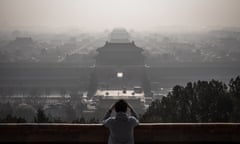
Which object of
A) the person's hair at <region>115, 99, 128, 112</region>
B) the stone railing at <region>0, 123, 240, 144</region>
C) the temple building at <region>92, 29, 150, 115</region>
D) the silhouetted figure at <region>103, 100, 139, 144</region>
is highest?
the temple building at <region>92, 29, 150, 115</region>

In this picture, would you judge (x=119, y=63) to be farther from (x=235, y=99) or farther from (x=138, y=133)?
(x=138, y=133)

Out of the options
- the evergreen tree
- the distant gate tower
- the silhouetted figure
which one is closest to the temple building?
the distant gate tower

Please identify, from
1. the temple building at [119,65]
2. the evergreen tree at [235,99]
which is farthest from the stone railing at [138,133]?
the temple building at [119,65]

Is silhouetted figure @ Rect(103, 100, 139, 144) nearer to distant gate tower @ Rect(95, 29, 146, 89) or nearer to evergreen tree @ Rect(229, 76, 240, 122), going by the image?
evergreen tree @ Rect(229, 76, 240, 122)

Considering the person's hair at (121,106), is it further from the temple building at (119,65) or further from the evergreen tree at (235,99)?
the temple building at (119,65)

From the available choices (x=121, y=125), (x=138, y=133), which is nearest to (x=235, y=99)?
(x=138, y=133)

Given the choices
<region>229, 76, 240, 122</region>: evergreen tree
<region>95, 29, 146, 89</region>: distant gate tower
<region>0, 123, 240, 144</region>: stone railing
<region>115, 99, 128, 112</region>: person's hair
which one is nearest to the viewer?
<region>115, 99, 128, 112</region>: person's hair

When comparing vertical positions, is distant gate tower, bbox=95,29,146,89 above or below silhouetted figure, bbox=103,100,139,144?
above

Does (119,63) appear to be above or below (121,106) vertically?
above
